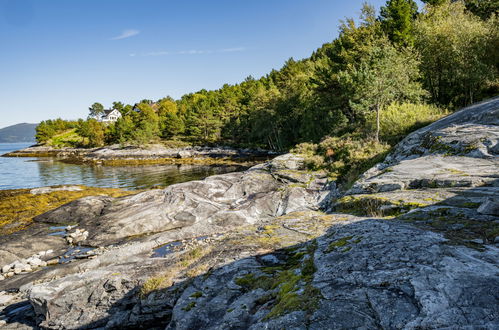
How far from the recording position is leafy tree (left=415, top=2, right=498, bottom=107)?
91.4 ft

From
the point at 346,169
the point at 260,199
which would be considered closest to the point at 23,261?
the point at 260,199

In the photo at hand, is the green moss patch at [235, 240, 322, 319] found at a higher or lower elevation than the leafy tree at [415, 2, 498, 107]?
lower

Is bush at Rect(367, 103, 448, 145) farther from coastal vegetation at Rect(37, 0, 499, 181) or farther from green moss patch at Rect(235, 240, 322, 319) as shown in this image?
green moss patch at Rect(235, 240, 322, 319)

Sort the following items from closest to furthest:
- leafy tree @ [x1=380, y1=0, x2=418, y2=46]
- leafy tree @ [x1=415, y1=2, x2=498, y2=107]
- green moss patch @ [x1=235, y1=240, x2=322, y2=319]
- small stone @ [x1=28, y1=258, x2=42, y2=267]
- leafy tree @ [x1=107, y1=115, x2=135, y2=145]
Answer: green moss patch @ [x1=235, y1=240, x2=322, y2=319] → small stone @ [x1=28, y1=258, x2=42, y2=267] → leafy tree @ [x1=415, y1=2, x2=498, y2=107] → leafy tree @ [x1=380, y1=0, x2=418, y2=46] → leafy tree @ [x1=107, y1=115, x2=135, y2=145]

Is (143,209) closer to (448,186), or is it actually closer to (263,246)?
(263,246)

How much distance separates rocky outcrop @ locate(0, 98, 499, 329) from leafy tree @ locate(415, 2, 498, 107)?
14730mm

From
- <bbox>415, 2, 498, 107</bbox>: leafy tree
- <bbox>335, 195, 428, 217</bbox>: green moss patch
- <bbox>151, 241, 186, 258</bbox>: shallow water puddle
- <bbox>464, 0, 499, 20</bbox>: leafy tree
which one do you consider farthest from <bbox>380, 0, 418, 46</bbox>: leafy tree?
<bbox>151, 241, 186, 258</bbox>: shallow water puddle

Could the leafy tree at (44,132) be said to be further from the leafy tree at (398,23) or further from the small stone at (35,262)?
the leafy tree at (398,23)

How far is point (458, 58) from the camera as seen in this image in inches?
1137

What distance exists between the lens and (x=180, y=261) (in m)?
9.90

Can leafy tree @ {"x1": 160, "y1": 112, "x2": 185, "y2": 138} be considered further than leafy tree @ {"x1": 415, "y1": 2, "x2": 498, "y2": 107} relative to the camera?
Yes

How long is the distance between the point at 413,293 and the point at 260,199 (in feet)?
59.9

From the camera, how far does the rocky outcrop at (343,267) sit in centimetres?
408

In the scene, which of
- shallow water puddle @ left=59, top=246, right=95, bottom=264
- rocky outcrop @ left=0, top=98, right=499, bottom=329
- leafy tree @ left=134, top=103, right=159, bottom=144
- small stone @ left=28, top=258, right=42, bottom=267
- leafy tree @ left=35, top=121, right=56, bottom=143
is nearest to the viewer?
rocky outcrop @ left=0, top=98, right=499, bottom=329
